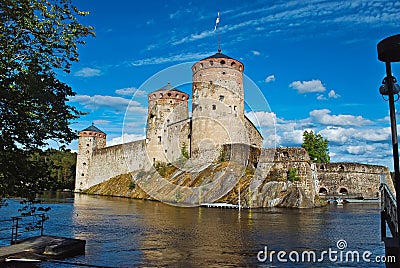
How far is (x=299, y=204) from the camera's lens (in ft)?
94.3

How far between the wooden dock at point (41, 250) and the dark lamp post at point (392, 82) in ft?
23.8

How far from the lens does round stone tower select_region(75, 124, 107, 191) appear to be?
6347 centimetres

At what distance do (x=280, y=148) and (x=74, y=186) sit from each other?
150 ft

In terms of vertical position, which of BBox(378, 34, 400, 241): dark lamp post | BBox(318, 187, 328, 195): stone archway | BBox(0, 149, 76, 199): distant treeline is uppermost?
Result: BBox(378, 34, 400, 241): dark lamp post

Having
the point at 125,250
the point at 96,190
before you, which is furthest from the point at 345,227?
the point at 96,190

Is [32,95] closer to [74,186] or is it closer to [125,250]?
[125,250]

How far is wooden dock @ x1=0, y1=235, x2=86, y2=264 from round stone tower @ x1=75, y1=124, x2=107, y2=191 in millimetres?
55503

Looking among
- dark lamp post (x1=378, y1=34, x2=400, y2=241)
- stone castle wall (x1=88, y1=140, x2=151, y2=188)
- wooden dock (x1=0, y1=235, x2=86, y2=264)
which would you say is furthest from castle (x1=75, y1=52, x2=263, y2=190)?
dark lamp post (x1=378, y1=34, x2=400, y2=241)

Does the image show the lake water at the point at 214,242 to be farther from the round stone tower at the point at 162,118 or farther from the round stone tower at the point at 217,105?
the round stone tower at the point at 162,118

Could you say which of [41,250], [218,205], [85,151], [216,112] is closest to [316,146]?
[216,112]
